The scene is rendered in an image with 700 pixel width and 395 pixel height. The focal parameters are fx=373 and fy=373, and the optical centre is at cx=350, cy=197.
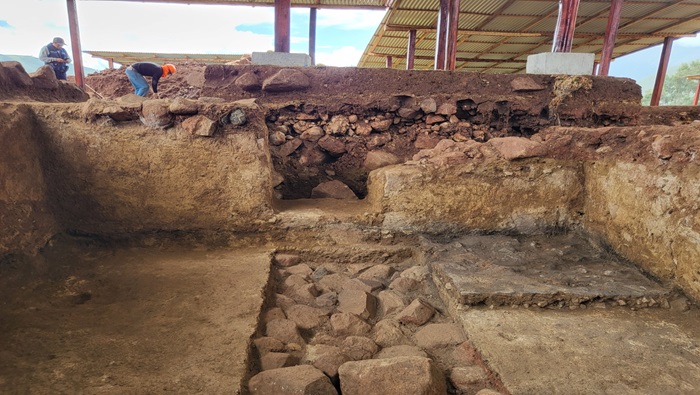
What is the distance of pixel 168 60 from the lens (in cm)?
1002

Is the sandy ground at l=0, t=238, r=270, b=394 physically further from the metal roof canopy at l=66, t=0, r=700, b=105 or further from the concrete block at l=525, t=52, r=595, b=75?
the concrete block at l=525, t=52, r=595, b=75

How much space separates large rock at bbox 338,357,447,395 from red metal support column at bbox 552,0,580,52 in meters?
4.97

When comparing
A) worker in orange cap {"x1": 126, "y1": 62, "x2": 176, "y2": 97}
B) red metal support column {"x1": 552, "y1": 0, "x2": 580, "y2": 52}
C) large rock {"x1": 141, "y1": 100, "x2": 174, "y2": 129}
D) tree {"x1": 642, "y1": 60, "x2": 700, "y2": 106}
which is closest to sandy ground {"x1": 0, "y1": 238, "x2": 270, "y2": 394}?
large rock {"x1": 141, "y1": 100, "x2": 174, "y2": 129}

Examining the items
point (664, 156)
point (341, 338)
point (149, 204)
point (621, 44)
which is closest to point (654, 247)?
point (664, 156)

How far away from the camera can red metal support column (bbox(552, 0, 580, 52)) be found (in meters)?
4.91

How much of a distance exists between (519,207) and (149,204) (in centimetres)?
286

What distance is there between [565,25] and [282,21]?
378 cm

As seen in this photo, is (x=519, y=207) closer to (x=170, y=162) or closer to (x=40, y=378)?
(x=170, y=162)

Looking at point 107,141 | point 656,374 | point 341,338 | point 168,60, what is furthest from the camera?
point 168,60

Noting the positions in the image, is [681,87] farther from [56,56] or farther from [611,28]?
A: [56,56]

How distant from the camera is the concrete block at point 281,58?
4605mm

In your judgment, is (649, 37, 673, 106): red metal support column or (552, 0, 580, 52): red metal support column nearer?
(552, 0, 580, 52): red metal support column

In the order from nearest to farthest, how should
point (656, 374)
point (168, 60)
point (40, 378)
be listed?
point (40, 378) → point (656, 374) → point (168, 60)

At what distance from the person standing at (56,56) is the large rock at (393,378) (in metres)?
7.15
